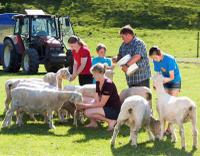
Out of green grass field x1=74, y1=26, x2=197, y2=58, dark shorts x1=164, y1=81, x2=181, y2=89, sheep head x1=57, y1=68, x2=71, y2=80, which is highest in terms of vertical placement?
dark shorts x1=164, y1=81, x2=181, y2=89

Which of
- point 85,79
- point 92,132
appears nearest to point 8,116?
point 92,132

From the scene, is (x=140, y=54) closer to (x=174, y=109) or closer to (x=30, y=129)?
(x=174, y=109)

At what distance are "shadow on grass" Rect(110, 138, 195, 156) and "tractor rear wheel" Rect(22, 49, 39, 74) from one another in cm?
1384

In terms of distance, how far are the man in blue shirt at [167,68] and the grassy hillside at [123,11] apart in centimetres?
4659

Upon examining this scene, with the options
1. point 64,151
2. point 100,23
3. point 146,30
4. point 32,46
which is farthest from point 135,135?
point 100,23

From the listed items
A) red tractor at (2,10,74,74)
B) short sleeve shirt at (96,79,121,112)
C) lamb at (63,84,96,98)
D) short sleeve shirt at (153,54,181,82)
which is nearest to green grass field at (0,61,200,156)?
short sleeve shirt at (96,79,121,112)

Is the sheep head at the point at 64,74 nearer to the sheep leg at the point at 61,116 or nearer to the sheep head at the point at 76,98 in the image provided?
the sheep leg at the point at 61,116

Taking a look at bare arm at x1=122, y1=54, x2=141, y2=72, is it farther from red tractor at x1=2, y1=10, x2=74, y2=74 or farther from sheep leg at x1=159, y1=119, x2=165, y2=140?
red tractor at x1=2, y1=10, x2=74, y2=74

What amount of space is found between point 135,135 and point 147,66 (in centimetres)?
205

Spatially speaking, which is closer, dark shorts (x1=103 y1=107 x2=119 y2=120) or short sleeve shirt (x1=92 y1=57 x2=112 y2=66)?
dark shorts (x1=103 y1=107 x2=119 y2=120)

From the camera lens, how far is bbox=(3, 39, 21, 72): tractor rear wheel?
24.2 meters

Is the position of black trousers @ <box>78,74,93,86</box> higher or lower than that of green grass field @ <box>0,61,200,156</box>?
higher

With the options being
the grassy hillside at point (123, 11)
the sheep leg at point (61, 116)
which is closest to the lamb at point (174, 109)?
the sheep leg at point (61, 116)

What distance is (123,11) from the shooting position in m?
63.0
